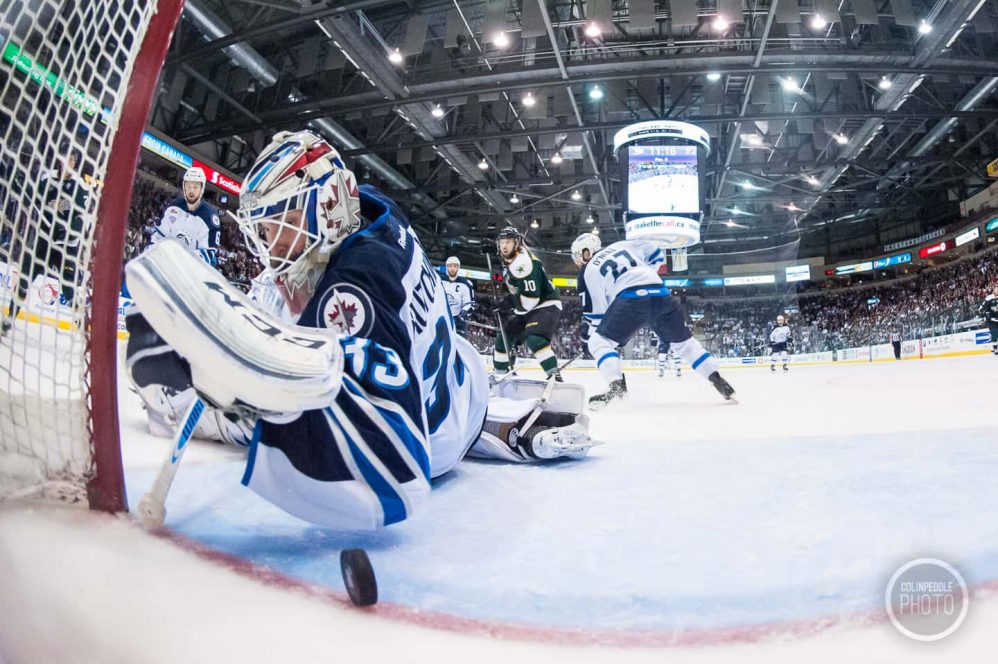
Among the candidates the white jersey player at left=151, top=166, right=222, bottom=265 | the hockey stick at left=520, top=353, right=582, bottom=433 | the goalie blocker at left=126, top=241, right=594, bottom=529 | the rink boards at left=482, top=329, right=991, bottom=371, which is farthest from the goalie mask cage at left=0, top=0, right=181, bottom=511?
the rink boards at left=482, top=329, right=991, bottom=371

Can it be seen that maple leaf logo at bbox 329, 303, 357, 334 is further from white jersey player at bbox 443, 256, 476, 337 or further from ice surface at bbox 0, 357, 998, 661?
white jersey player at bbox 443, 256, 476, 337

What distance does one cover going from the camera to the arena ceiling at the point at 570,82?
8.55 metres

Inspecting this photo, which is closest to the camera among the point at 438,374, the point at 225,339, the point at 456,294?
the point at 225,339

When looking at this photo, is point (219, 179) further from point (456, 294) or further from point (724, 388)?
point (724, 388)

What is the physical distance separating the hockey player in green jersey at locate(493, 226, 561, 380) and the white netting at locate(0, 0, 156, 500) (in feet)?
13.6

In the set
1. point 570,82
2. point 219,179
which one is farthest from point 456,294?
point 219,179

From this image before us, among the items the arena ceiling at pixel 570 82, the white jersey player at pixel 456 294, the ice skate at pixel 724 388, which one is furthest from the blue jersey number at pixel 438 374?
the arena ceiling at pixel 570 82

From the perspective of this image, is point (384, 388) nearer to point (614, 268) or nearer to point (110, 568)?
point (110, 568)

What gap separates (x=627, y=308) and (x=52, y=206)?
393 cm

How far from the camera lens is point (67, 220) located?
1.00 m

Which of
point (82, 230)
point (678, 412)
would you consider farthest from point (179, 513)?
point (678, 412)

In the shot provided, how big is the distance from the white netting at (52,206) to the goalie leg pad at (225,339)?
0.42 meters

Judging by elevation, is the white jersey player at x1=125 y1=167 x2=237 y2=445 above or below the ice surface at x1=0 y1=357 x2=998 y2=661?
above

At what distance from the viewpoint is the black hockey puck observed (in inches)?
31.0
